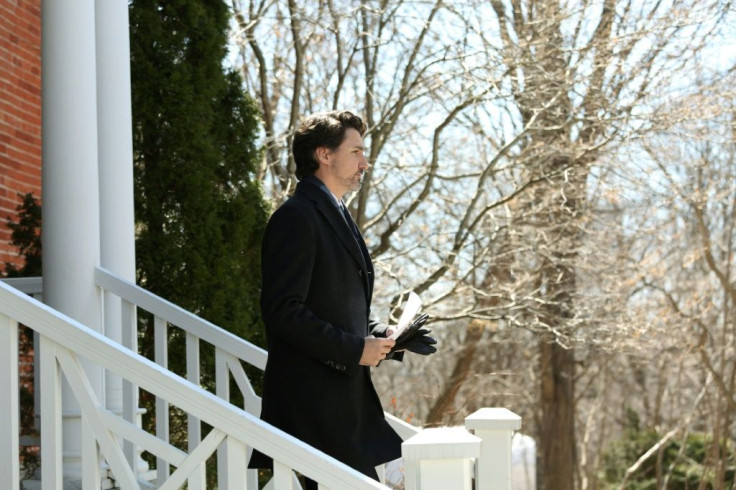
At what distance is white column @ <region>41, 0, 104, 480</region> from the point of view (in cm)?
405

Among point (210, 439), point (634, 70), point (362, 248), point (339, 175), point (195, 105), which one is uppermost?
point (634, 70)

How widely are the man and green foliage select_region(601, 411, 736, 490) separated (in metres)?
12.5

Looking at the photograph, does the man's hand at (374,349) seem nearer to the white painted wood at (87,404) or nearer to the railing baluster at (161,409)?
the white painted wood at (87,404)

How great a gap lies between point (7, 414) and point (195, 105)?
2.86 m

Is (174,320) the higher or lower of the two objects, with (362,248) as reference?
lower

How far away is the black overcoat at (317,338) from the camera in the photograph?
9.84 ft

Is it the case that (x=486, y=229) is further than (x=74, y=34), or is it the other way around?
(x=486, y=229)

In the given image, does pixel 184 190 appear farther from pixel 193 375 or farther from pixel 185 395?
pixel 185 395

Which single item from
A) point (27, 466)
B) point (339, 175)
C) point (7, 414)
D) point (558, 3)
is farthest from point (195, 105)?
point (558, 3)

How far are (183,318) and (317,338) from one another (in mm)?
1513

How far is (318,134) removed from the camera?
10.7 ft

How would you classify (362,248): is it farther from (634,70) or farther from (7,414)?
(634,70)

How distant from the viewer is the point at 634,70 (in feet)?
28.0

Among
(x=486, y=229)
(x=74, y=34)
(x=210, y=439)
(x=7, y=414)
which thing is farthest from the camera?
(x=486, y=229)
